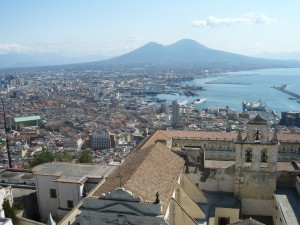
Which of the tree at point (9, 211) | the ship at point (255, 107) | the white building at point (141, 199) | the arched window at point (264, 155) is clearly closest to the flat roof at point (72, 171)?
the tree at point (9, 211)

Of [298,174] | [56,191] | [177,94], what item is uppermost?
[298,174]

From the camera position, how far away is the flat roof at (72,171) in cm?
2300

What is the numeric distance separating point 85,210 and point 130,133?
7067 cm

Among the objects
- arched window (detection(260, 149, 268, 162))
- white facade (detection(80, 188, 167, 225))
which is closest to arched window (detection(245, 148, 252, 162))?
arched window (detection(260, 149, 268, 162))

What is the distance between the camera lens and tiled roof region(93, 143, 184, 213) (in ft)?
49.1

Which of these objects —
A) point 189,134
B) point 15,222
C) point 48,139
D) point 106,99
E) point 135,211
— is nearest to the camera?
point 135,211

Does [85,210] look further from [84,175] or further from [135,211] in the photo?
[84,175]

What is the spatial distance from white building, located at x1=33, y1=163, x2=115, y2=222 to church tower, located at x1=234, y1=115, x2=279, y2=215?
28.8 feet

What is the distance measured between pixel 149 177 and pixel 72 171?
9.35 meters

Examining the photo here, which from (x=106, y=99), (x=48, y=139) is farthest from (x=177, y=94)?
(x=48, y=139)

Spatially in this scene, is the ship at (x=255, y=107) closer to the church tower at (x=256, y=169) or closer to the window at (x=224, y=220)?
the church tower at (x=256, y=169)

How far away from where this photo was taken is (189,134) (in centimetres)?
3091

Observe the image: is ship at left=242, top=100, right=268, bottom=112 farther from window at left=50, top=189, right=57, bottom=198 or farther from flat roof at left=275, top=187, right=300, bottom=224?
window at left=50, top=189, right=57, bottom=198

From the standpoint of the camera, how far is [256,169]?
65.7 feet
